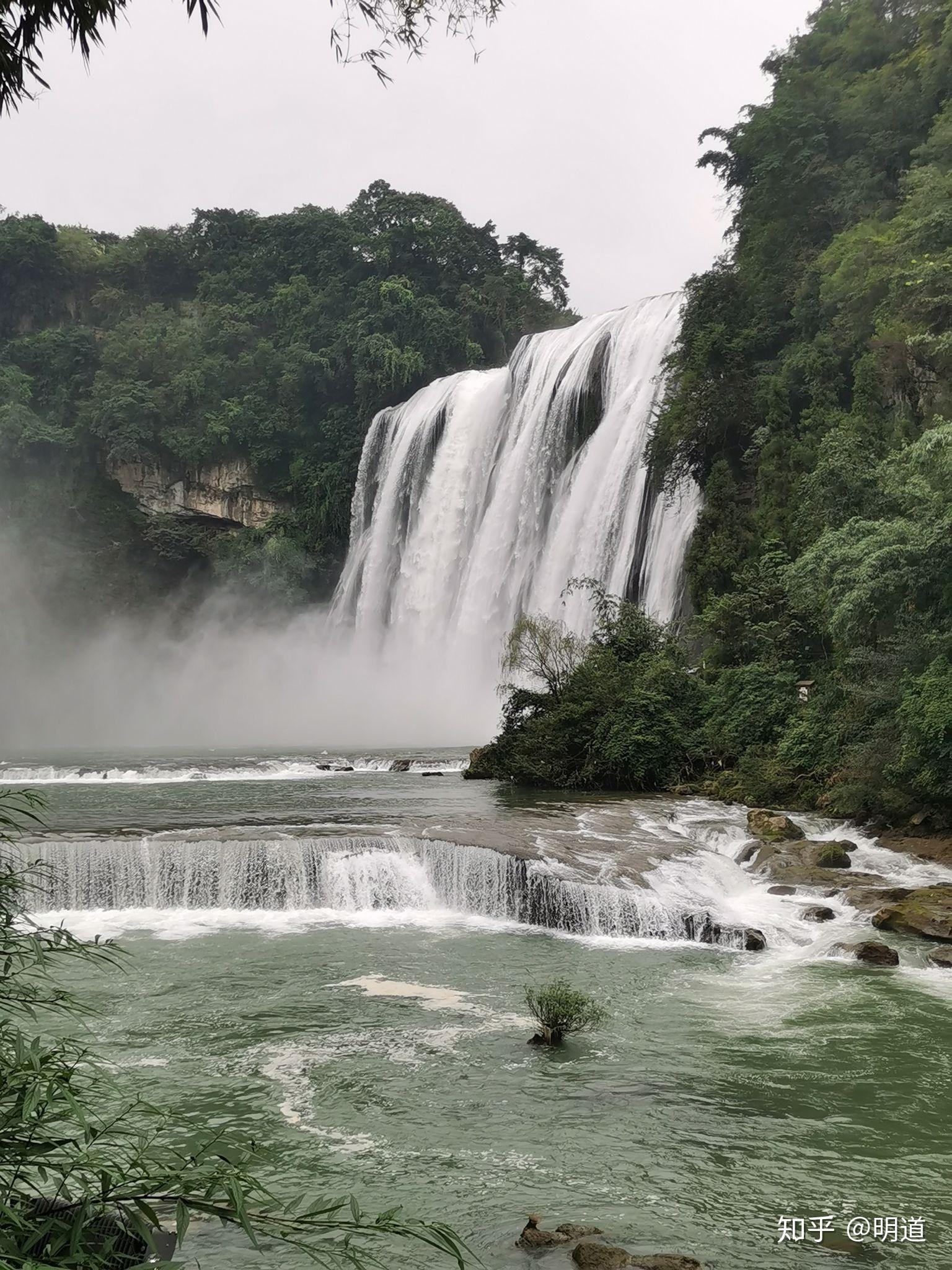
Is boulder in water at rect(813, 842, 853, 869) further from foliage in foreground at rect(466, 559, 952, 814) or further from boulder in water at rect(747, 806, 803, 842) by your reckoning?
foliage in foreground at rect(466, 559, 952, 814)

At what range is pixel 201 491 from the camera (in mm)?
47438

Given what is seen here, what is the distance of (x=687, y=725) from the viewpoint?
68.5 ft

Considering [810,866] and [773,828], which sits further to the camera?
[773,828]

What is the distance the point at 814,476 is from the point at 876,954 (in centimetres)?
1070

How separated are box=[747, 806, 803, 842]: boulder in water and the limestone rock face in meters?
2.96

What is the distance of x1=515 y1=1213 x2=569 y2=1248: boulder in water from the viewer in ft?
16.9

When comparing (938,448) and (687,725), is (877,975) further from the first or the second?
(687,725)

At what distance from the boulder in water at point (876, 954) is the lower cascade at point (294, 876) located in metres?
3.51

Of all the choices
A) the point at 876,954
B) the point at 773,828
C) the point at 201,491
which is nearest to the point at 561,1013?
the point at 876,954

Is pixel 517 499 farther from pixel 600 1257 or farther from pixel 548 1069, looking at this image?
pixel 600 1257

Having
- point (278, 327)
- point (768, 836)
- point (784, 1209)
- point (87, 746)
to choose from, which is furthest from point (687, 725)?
point (278, 327)

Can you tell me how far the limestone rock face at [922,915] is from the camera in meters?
11.1

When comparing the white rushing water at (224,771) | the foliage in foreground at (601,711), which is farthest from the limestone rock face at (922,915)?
the white rushing water at (224,771)

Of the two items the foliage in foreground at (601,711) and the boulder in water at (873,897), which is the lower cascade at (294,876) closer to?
the boulder in water at (873,897)
